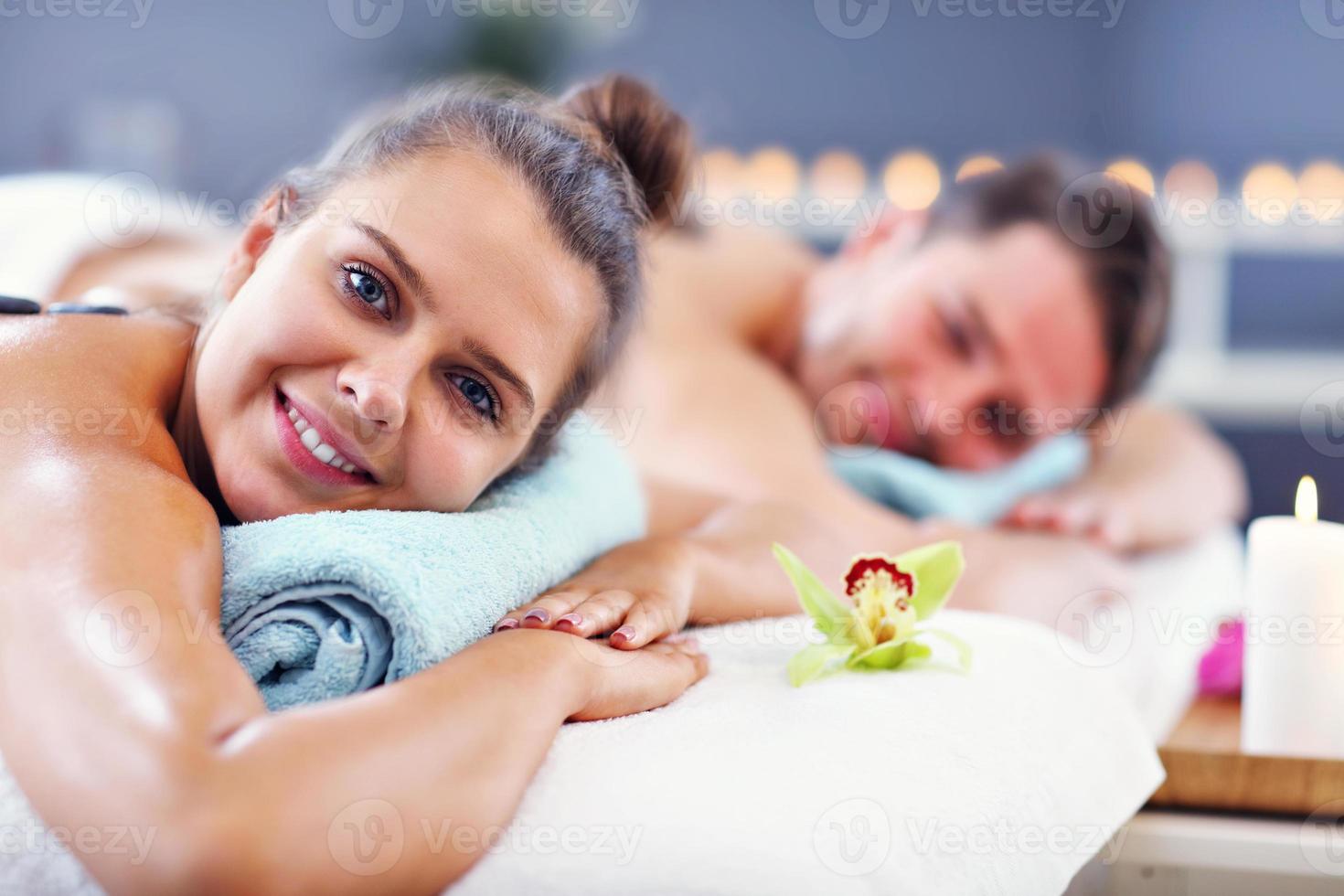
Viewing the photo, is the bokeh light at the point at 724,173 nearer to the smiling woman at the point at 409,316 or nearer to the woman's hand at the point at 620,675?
the smiling woman at the point at 409,316

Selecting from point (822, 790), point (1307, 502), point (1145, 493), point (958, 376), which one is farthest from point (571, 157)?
point (1145, 493)

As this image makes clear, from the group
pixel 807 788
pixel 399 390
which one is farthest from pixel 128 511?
pixel 807 788

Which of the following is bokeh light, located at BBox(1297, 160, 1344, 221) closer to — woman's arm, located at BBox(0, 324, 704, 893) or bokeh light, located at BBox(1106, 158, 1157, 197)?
bokeh light, located at BBox(1106, 158, 1157, 197)

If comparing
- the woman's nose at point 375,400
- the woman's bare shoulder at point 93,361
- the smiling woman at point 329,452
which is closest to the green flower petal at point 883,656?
the smiling woman at point 329,452

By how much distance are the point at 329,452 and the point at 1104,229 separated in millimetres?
1526

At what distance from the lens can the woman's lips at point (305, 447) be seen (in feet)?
2.79

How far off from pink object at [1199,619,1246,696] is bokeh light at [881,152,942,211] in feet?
7.02

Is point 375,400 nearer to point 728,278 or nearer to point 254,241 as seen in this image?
point 254,241

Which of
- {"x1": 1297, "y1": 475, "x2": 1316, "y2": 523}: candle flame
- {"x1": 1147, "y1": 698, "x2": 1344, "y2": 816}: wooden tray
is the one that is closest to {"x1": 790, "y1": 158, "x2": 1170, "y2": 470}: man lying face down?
{"x1": 1297, "y1": 475, "x2": 1316, "y2": 523}: candle flame

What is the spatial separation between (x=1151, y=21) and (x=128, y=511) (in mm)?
3284

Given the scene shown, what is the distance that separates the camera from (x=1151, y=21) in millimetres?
3295

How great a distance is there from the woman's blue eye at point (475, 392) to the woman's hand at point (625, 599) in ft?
0.48

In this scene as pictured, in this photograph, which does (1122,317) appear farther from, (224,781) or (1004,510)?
(224,781)

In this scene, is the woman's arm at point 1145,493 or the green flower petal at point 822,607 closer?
the green flower petal at point 822,607
